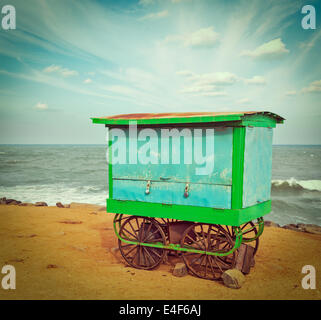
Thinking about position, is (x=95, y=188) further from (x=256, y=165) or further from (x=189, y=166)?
(x=256, y=165)

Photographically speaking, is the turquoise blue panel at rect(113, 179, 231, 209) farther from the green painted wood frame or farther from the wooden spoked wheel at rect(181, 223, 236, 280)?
the green painted wood frame

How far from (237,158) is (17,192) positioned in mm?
24721

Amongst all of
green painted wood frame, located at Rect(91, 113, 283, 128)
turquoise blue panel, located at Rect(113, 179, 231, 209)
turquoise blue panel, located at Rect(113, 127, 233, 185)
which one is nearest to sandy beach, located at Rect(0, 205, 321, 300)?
turquoise blue panel, located at Rect(113, 179, 231, 209)

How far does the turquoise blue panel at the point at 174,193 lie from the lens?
653 centimetres

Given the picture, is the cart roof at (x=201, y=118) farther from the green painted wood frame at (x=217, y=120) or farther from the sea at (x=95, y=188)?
the sea at (x=95, y=188)

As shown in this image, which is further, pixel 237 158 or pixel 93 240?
pixel 93 240

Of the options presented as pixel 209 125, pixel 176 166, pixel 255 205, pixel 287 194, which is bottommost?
pixel 287 194

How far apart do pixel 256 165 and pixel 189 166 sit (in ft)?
4.74

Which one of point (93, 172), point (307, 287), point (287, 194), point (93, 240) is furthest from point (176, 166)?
point (93, 172)

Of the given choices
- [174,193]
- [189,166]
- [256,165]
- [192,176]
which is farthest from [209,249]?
[256,165]

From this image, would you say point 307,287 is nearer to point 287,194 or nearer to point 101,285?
point 101,285

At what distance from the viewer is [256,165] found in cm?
695

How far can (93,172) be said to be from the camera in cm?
4184

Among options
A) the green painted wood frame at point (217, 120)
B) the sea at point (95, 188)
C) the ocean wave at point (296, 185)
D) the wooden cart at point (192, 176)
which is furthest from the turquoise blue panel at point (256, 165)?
the ocean wave at point (296, 185)
